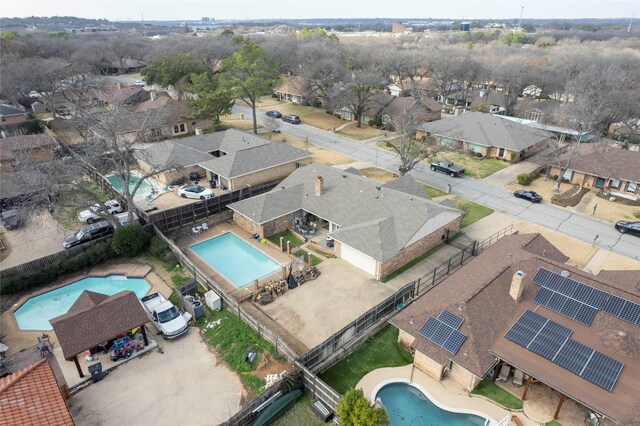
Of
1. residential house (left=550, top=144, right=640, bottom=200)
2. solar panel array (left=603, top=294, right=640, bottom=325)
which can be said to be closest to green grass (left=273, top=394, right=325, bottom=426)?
solar panel array (left=603, top=294, right=640, bottom=325)

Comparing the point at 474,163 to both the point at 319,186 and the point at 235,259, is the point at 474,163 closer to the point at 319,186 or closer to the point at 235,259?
the point at 319,186

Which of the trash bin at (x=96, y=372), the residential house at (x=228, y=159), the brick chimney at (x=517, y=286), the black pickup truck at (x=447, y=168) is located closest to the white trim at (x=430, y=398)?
the brick chimney at (x=517, y=286)

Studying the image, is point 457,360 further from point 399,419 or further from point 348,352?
point 348,352

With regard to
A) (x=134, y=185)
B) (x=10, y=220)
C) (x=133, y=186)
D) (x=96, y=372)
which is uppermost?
(x=10, y=220)

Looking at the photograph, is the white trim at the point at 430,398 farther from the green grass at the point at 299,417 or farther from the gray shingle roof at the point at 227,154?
the gray shingle roof at the point at 227,154

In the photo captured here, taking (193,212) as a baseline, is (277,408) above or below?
below

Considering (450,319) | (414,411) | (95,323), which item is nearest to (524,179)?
(450,319)
